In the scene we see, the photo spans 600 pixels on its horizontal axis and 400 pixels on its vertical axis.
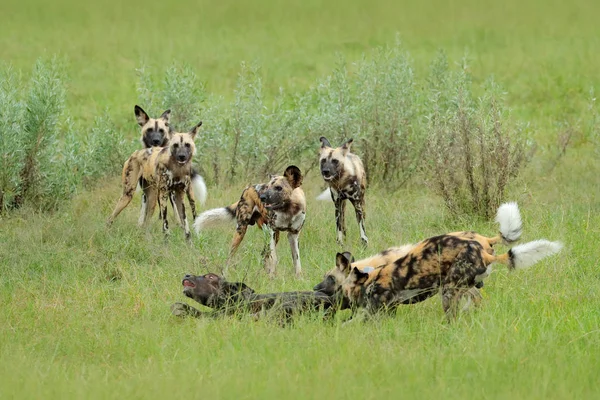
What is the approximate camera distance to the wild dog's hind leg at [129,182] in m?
9.14

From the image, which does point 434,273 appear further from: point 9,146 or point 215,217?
point 9,146

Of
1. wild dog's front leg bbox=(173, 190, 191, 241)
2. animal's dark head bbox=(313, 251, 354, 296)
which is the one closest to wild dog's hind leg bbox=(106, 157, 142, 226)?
wild dog's front leg bbox=(173, 190, 191, 241)

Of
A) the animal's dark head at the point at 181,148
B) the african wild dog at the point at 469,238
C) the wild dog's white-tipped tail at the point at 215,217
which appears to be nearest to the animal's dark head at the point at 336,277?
the african wild dog at the point at 469,238

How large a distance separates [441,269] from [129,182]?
4654 millimetres

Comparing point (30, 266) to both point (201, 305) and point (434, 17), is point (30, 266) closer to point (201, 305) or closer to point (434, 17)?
point (201, 305)

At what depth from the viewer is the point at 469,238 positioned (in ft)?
17.5

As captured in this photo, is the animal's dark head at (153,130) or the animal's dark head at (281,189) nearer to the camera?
the animal's dark head at (281,189)

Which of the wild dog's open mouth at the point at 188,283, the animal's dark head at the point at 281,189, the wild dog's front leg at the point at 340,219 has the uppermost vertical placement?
the animal's dark head at the point at 281,189

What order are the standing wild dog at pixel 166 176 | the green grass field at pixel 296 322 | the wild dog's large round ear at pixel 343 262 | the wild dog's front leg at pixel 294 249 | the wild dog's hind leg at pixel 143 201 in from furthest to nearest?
1. the wild dog's hind leg at pixel 143 201
2. the standing wild dog at pixel 166 176
3. the wild dog's front leg at pixel 294 249
4. the wild dog's large round ear at pixel 343 262
5. the green grass field at pixel 296 322

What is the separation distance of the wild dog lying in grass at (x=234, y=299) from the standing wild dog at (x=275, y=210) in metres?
1.10

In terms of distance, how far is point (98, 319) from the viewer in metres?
5.54

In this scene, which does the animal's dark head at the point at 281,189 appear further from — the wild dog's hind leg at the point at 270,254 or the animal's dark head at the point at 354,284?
the animal's dark head at the point at 354,284

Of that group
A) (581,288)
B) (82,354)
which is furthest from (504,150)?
(82,354)

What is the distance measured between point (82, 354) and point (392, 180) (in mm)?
6312
